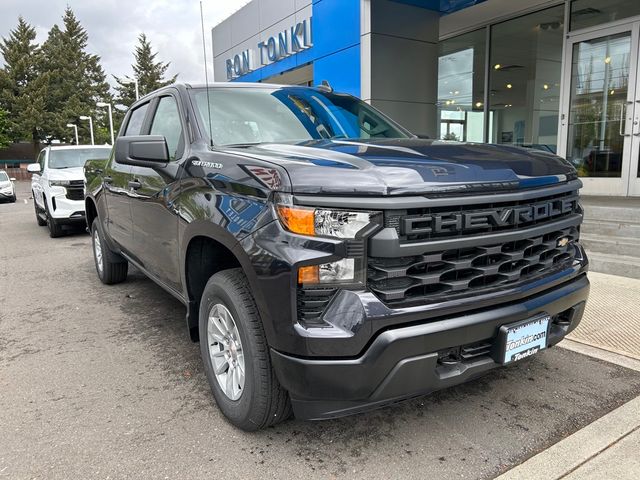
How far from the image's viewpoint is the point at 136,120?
4414mm

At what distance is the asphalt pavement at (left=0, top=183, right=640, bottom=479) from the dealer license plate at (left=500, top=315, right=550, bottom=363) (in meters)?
0.49

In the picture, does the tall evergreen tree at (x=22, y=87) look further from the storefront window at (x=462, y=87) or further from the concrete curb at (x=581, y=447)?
the concrete curb at (x=581, y=447)

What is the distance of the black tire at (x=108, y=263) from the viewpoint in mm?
5332

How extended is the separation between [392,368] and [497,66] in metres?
10.1

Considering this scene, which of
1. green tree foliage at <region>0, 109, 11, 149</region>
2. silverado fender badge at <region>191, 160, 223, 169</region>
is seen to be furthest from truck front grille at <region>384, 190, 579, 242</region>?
green tree foliage at <region>0, 109, 11, 149</region>

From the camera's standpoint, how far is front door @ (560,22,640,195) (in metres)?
7.39

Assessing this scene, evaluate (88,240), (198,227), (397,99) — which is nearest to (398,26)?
(397,99)

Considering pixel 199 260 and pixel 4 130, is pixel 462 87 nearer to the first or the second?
pixel 199 260

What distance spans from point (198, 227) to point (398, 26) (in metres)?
8.07

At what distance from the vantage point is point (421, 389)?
82.6 inches

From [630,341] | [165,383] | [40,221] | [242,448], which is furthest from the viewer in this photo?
[40,221]

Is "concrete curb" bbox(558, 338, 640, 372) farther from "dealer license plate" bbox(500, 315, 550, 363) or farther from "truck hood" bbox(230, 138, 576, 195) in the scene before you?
"truck hood" bbox(230, 138, 576, 195)

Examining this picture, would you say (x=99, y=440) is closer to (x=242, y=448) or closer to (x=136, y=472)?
(x=136, y=472)

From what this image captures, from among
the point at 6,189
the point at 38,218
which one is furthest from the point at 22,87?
the point at 38,218
